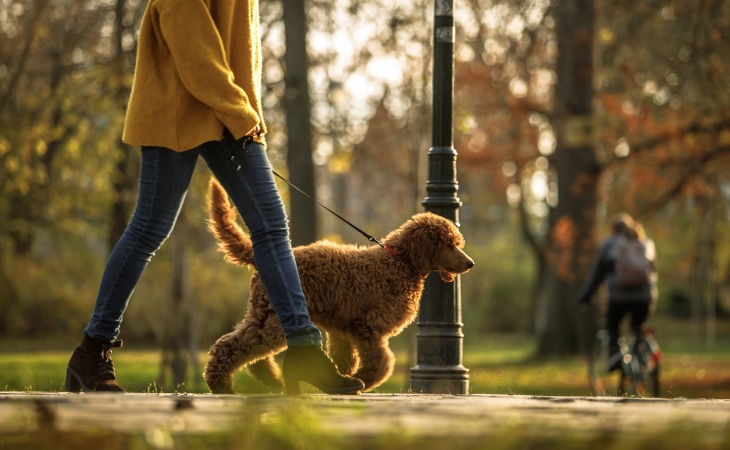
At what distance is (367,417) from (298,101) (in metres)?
13.1

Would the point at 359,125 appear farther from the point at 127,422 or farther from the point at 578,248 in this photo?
the point at 127,422

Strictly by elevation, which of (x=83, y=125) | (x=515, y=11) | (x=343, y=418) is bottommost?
(x=343, y=418)

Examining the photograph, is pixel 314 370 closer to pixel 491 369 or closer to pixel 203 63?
pixel 203 63

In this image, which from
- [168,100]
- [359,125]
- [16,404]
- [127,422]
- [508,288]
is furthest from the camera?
[508,288]

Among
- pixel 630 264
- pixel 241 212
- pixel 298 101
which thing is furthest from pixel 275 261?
pixel 298 101

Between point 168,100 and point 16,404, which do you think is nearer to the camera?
point 16,404

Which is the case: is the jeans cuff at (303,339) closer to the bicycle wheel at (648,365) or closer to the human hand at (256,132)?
the human hand at (256,132)

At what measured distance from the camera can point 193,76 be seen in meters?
5.80

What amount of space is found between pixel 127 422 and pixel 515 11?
19.0m

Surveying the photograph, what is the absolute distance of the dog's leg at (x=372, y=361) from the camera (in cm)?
642

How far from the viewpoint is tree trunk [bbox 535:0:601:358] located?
69.8 feet

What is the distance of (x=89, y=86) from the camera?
19.1 m

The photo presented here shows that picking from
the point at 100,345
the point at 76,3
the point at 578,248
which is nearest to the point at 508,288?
the point at 578,248

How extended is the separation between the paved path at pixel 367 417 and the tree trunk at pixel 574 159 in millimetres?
16480
